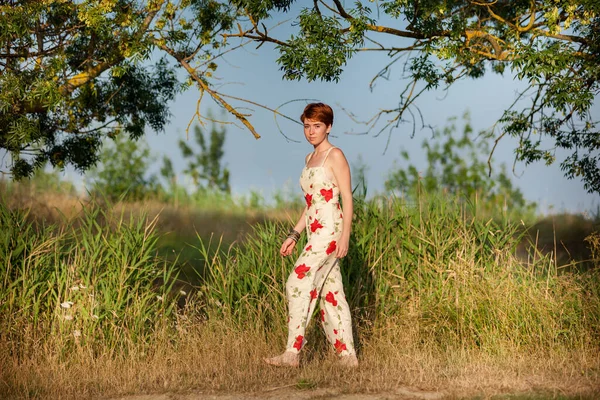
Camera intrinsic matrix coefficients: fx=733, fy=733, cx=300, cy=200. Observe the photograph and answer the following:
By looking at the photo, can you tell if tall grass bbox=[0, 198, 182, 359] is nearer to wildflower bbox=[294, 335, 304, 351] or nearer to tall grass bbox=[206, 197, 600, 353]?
tall grass bbox=[206, 197, 600, 353]

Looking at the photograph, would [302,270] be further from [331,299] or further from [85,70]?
[85,70]

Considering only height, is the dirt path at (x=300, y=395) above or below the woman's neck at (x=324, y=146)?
below

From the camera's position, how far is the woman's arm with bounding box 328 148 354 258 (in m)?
6.32

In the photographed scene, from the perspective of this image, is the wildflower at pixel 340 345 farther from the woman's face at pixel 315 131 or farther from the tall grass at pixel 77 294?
the tall grass at pixel 77 294

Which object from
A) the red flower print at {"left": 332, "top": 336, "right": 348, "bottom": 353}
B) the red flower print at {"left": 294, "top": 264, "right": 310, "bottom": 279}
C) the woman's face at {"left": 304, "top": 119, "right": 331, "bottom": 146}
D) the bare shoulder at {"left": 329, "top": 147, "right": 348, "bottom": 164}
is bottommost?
the red flower print at {"left": 332, "top": 336, "right": 348, "bottom": 353}

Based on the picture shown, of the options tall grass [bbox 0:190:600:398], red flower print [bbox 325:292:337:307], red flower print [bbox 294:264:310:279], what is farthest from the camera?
tall grass [bbox 0:190:600:398]

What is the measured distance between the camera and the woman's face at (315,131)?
6504 millimetres

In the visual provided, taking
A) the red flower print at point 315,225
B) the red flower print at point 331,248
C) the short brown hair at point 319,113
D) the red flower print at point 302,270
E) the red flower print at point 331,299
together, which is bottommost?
the red flower print at point 331,299

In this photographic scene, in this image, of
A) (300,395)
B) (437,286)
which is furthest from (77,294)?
(437,286)

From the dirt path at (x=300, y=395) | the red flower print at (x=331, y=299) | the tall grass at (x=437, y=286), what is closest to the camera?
the dirt path at (x=300, y=395)

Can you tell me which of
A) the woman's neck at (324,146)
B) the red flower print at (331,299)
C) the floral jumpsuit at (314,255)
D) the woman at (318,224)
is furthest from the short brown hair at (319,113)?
the red flower print at (331,299)

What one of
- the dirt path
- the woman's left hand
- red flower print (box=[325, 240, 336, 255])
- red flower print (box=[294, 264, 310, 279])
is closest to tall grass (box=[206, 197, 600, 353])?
the dirt path

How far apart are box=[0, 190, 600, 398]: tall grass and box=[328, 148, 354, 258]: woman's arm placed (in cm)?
120

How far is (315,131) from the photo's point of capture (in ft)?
21.3
